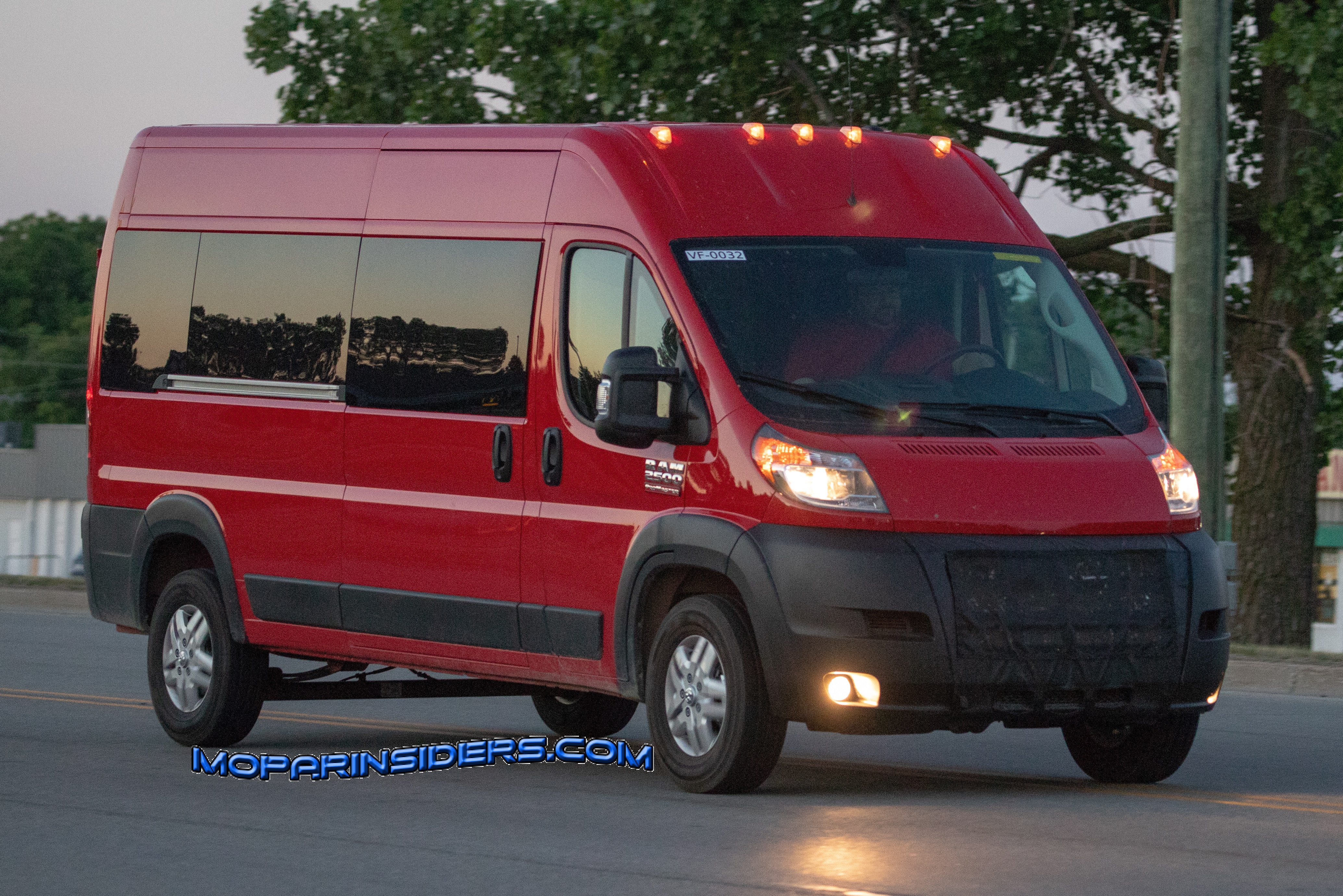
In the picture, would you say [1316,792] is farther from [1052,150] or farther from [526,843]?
[1052,150]

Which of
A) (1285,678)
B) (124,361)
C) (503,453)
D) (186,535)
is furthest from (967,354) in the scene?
(1285,678)

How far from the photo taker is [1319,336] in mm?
18422

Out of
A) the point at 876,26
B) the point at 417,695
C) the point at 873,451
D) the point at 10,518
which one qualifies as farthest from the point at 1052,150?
the point at 10,518

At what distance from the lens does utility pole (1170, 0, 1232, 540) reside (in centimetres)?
1396

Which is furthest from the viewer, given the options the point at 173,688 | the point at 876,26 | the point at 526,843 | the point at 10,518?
the point at 10,518

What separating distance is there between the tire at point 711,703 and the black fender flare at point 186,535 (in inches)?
101

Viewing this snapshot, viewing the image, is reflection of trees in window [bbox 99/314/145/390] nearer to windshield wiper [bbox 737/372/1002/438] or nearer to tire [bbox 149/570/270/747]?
tire [bbox 149/570/270/747]

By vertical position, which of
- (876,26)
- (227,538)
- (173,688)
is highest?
(876,26)

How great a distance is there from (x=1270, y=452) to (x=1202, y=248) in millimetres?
5734

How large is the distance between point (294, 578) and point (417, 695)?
91 cm

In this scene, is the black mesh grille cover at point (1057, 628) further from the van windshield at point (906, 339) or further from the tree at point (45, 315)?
the tree at point (45, 315)

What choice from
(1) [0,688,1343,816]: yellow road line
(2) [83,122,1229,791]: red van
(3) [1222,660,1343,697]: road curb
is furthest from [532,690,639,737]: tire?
(3) [1222,660,1343,697]: road curb

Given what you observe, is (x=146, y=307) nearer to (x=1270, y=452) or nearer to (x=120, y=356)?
(x=120, y=356)

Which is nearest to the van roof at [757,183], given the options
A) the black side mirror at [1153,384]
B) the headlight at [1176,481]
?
the black side mirror at [1153,384]
